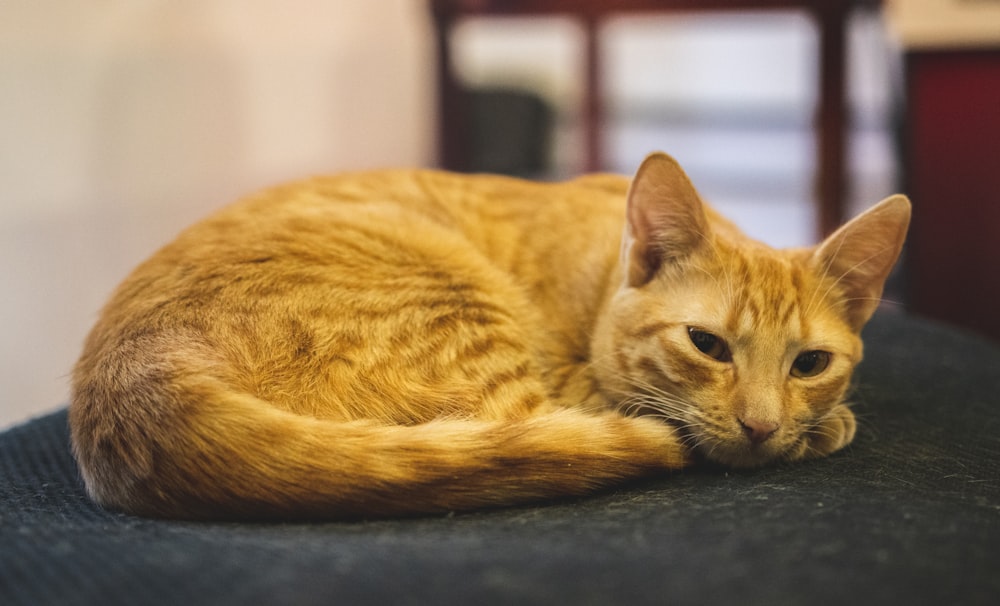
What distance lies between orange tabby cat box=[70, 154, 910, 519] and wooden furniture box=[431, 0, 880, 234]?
211 cm

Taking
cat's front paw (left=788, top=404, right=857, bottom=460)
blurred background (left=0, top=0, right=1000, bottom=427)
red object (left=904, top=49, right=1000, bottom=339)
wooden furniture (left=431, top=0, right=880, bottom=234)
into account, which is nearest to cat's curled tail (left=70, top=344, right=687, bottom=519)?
cat's front paw (left=788, top=404, right=857, bottom=460)

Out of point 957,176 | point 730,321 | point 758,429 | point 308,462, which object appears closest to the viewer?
point 308,462

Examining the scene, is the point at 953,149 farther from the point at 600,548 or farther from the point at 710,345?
the point at 600,548

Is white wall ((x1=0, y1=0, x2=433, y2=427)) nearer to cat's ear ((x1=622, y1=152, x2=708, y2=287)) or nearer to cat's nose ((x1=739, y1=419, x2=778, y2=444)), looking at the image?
Result: cat's ear ((x1=622, y1=152, x2=708, y2=287))

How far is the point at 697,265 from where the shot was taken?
1559 mm

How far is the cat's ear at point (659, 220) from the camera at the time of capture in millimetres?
1509

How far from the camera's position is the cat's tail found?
45.1 inches

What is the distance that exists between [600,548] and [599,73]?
3.20m

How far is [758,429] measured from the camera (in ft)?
4.47

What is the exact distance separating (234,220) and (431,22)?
257 centimetres

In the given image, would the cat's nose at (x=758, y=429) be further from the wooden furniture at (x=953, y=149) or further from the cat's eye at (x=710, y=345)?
the wooden furniture at (x=953, y=149)

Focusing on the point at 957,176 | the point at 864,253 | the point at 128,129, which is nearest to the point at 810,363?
the point at 864,253

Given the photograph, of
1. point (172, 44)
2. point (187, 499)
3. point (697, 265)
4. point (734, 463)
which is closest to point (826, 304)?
point (697, 265)

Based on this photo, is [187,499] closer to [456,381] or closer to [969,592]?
[456,381]
